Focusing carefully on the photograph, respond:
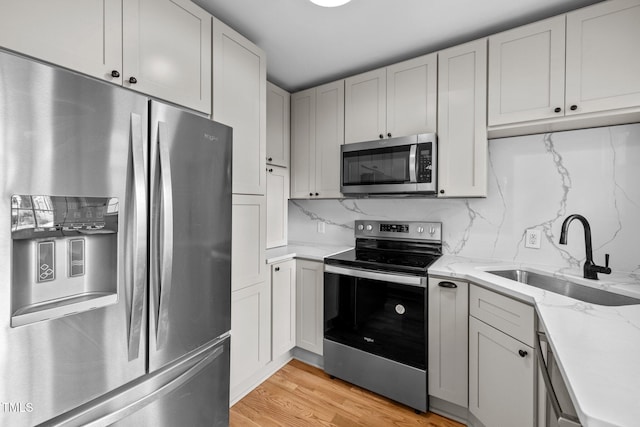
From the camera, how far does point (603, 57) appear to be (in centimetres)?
152

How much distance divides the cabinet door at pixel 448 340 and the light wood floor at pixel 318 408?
226 millimetres

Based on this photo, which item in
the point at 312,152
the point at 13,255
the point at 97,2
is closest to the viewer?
the point at 13,255

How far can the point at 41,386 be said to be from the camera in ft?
2.69

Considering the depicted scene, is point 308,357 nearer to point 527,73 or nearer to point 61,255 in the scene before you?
point 61,255

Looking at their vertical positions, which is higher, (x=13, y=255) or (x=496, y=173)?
(x=496, y=173)

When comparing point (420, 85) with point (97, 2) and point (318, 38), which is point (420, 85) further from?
point (97, 2)

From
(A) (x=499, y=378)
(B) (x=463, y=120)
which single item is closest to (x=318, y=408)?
(A) (x=499, y=378)

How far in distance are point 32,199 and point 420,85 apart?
2.22 m

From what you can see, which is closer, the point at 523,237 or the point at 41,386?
the point at 41,386

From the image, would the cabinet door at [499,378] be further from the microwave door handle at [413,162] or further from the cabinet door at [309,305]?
the cabinet door at [309,305]

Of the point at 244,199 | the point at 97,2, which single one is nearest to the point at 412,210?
the point at 244,199

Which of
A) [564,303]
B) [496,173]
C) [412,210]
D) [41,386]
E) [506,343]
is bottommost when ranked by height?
[506,343]

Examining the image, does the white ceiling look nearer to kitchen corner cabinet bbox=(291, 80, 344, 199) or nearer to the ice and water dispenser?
kitchen corner cabinet bbox=(291, 80, 344, 199)

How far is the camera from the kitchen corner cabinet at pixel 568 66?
4.85 feet
